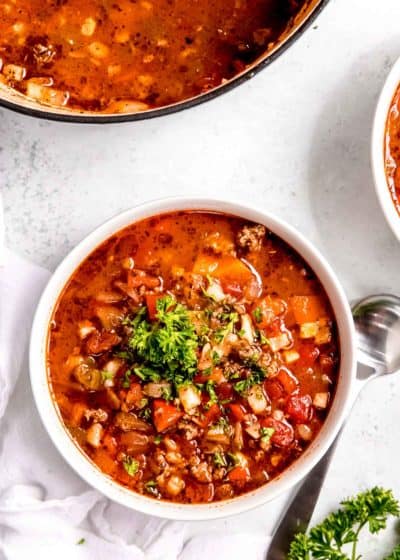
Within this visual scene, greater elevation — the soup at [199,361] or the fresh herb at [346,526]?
the soup at [199,361]

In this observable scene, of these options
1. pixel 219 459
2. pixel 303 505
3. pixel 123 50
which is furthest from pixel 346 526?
pixel 123 50

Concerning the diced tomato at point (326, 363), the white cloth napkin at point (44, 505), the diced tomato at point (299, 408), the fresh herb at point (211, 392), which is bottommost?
the white cloth napkin at point (44, 505)

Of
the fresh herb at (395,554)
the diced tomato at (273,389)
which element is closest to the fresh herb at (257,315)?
the diced tomato at (273,389)

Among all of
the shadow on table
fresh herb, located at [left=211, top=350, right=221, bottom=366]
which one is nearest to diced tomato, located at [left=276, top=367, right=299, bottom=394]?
fresh herb, located at [left=211, top=350, right=221, bottom=366]

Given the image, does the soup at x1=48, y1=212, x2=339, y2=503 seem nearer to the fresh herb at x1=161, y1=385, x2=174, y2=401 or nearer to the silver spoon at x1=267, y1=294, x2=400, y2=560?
the fresh herb at x1=161, y1=385, x2=174, y2=401

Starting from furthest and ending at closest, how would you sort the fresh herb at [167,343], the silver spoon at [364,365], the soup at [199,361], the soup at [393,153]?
the silver spoon at [364,365], the soup at [393,153], the soup at [199,361], the fresh herb at [167,343]

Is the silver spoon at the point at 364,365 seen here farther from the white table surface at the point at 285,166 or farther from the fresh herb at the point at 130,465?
the fresh herb at the point at 130,465

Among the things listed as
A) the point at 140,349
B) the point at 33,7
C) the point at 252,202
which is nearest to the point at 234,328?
the point at 140,349

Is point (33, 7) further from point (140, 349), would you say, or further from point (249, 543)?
point (249, 543)
